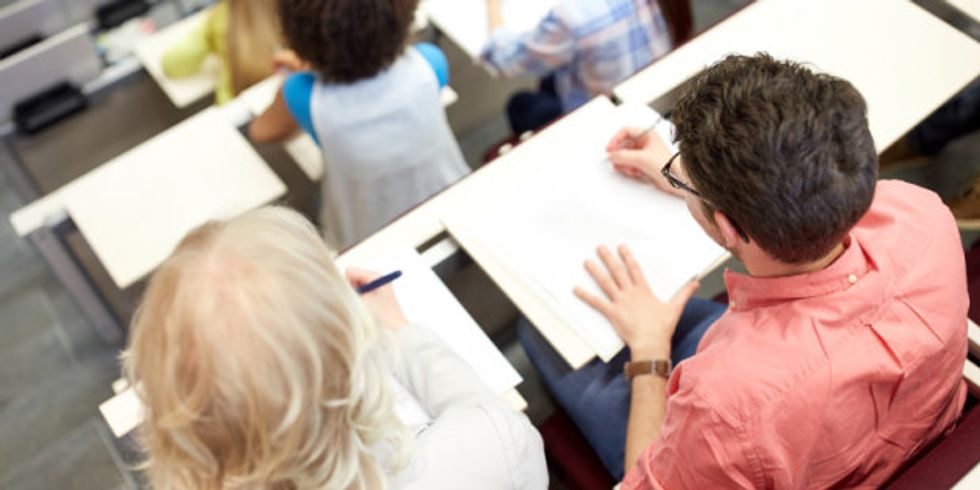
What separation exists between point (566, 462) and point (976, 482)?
2.30 ft

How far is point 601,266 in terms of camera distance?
4.74 feet

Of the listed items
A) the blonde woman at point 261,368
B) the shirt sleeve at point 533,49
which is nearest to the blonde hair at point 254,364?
the blonde woman at point 261,368

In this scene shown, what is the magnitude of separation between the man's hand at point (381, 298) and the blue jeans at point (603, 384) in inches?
15.2

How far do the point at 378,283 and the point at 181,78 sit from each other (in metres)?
1.22

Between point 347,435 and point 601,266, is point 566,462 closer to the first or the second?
point 601,266

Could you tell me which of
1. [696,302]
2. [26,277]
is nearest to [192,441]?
[696,302]

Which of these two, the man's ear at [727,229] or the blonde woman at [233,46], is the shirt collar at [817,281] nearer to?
the man's ear at [727,229]

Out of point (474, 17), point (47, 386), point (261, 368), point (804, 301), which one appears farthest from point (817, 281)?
point (47, 386)

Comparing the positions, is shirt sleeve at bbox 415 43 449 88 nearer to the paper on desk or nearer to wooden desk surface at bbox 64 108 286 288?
wooden desk surface at bbox 64 108 286 288

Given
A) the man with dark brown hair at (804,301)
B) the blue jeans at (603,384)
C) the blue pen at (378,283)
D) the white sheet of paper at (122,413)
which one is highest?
the white sheet of paper at (122,413)

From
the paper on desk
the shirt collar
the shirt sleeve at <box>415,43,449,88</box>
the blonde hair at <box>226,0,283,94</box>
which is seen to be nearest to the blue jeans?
the paper on desk

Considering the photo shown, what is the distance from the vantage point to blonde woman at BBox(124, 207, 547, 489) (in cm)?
89

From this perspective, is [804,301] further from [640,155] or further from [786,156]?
[640,155]

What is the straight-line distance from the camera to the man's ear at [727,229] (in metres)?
1.10
